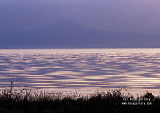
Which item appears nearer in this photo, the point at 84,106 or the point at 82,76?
the point at 84,106

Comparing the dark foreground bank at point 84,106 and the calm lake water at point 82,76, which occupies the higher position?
the calm lake water at point 82,76

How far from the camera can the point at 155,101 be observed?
12898mm

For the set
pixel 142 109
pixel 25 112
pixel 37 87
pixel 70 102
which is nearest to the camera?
pixel 25 112

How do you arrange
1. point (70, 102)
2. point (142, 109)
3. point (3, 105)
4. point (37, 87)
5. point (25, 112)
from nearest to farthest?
A: point (25, 112), point (142, 109), point (3, 105), point (70, 102), point (37, 87)

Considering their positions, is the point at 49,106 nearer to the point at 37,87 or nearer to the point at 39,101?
the point at 39,101

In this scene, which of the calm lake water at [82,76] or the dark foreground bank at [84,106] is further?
the calm lake water at [82,76]

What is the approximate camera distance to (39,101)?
1319cm

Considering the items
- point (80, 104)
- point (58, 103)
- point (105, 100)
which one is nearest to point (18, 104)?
point (58, 103)

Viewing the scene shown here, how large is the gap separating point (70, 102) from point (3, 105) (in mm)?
2533

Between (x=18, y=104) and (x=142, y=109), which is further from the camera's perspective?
(x=18, y=104)

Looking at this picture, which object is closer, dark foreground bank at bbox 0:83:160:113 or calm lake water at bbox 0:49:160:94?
dark foreground bank at bbox 0:83:160:113

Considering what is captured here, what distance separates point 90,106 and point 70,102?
1.21 meters

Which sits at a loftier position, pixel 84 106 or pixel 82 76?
pixel 82 76

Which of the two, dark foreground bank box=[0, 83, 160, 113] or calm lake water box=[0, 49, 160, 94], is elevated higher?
calm lake water box=[0, 49, 160, 94]
